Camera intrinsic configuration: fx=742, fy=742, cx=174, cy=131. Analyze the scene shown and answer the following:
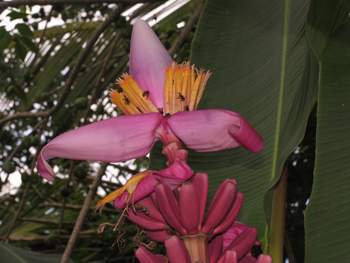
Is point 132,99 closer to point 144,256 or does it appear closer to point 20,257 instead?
point 144,256

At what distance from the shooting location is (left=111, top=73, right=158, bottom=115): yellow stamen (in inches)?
21.5

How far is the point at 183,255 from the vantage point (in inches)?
18.5

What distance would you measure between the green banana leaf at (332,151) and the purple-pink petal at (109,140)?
0.19m

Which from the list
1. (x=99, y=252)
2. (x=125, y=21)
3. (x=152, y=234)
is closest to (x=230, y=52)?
(x=152, y=234)

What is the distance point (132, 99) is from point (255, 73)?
0.90ft

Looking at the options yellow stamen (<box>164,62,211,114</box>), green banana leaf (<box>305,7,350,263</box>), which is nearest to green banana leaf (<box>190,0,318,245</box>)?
green banana leaf (<box>305,7,350,263</box>)

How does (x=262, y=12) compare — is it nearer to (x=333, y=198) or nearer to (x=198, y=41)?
(x=198, y=41)

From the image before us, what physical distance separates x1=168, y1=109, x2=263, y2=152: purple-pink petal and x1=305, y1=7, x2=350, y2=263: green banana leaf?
0.16m

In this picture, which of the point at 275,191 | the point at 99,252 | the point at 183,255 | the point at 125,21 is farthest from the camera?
the point at 99,252

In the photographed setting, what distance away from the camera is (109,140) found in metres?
0.50

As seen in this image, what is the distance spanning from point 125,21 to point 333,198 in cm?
84

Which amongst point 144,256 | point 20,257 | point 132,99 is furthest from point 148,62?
point 20,257

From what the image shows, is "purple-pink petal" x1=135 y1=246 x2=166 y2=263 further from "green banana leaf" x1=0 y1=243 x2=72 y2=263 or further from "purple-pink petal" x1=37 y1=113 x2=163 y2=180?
"green banana leaf" x1=0 y1=243 x2=72 y2=263

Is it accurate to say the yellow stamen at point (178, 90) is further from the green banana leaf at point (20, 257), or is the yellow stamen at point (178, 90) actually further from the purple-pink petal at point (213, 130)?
the green banana leaf at point (20, 257)
